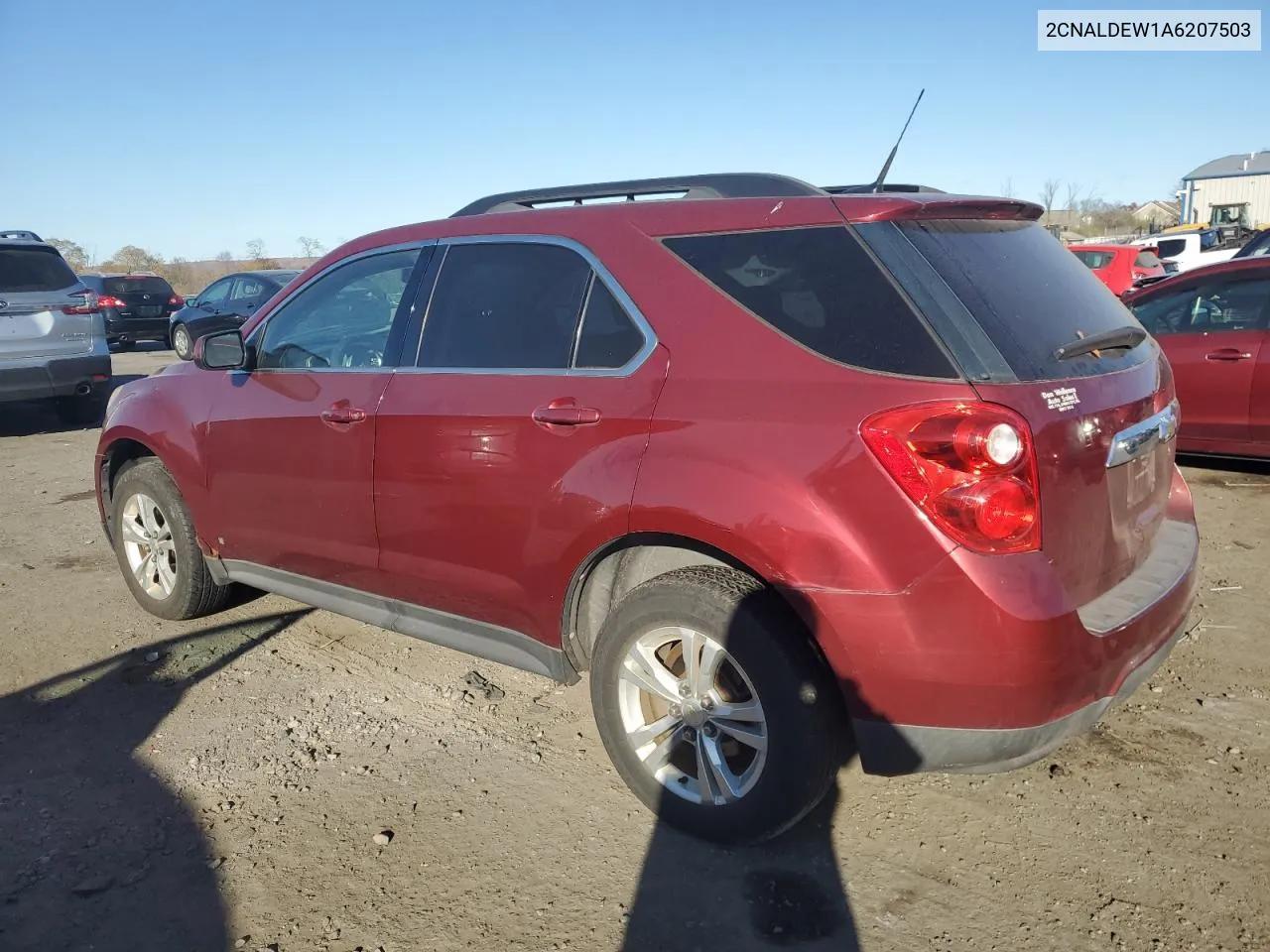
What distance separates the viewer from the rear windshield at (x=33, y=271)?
9.41m

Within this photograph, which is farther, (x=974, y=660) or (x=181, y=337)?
(x=181, y=337)

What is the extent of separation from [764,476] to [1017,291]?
886 millimetres

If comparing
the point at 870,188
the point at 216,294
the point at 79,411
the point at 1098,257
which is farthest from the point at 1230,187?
the point at 870,188

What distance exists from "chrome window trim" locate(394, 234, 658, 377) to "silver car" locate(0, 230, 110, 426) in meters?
7.62

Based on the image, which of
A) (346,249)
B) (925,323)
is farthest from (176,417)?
(925,323)

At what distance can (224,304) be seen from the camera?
17891 mm

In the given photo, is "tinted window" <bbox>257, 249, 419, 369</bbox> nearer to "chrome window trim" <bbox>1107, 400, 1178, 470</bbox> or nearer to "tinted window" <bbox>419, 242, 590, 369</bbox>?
"tinted window" <bbox>419, 242, 590, 369</bbox>

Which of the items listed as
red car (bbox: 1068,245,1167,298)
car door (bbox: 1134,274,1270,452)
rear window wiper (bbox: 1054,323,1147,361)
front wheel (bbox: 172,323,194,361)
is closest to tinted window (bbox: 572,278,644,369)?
rear window wiper (bbox: 1054,323,1147,361)

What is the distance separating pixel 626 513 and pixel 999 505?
100 cm

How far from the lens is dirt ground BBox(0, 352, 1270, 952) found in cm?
255

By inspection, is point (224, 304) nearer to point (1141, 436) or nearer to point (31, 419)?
point (31, 419)

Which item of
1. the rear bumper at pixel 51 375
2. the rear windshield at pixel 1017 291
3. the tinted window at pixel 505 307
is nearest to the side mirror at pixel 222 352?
the tinted window at pixel 505 307

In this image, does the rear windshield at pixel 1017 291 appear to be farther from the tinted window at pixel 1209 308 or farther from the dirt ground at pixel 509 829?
the tinted window at pixel 1209 308

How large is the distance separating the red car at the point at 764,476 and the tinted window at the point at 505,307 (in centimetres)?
1
